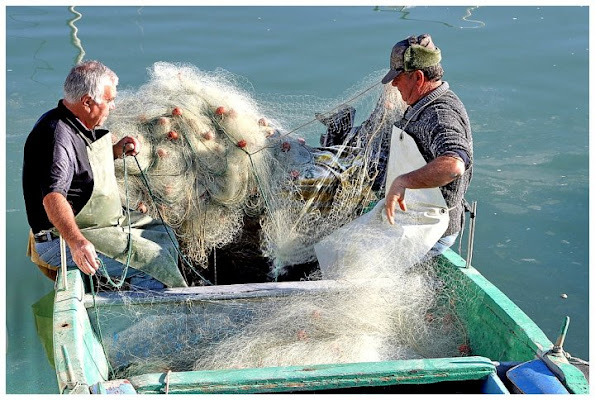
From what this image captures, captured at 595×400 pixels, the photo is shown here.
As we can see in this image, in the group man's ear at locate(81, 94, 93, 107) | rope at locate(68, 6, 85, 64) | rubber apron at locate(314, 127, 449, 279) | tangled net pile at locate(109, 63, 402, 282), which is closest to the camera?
man's ear at locate(81, 94, 93, 107)

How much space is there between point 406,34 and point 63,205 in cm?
707

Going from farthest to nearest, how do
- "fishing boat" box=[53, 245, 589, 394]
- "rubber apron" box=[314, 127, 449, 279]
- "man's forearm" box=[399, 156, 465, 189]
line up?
"rubber apron" box=[314, 127, 449, 279]
"man's forearm" box=[399, 156, 465, 189]
"fishing boat" box=[53, 245, 589, 394]

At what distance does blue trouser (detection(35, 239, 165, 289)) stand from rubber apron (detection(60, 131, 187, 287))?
0.16ft

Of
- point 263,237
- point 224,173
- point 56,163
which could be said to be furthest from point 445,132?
point 56,163

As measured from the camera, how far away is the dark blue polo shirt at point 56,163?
3395 millimetres

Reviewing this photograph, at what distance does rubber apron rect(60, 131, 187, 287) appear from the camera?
373 cm

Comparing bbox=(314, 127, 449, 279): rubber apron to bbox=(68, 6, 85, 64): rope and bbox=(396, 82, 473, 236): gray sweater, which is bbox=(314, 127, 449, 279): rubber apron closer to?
bbox=(396, 82, 473, 236): gray sweater

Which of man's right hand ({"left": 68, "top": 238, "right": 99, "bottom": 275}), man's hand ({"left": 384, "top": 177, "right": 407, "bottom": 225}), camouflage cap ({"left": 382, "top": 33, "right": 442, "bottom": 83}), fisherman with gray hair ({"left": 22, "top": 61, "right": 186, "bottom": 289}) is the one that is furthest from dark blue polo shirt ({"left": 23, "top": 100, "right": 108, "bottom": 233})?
camouflage cap ({"left": 382, "top": 33, "right": 442, "bottom": 83})

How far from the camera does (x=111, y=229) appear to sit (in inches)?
150

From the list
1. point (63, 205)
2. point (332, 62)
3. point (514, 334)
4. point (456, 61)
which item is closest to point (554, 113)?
point (456, 61)

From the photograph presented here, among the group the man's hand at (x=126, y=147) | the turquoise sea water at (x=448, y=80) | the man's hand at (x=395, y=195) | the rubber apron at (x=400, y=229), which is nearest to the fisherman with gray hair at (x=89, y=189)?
the man's hand at (x=126, y=147)

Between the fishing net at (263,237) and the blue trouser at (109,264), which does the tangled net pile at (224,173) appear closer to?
the fishing net at (263,237)

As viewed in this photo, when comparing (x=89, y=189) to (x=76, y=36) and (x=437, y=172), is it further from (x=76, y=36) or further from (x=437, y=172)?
(x=76, y=36)
